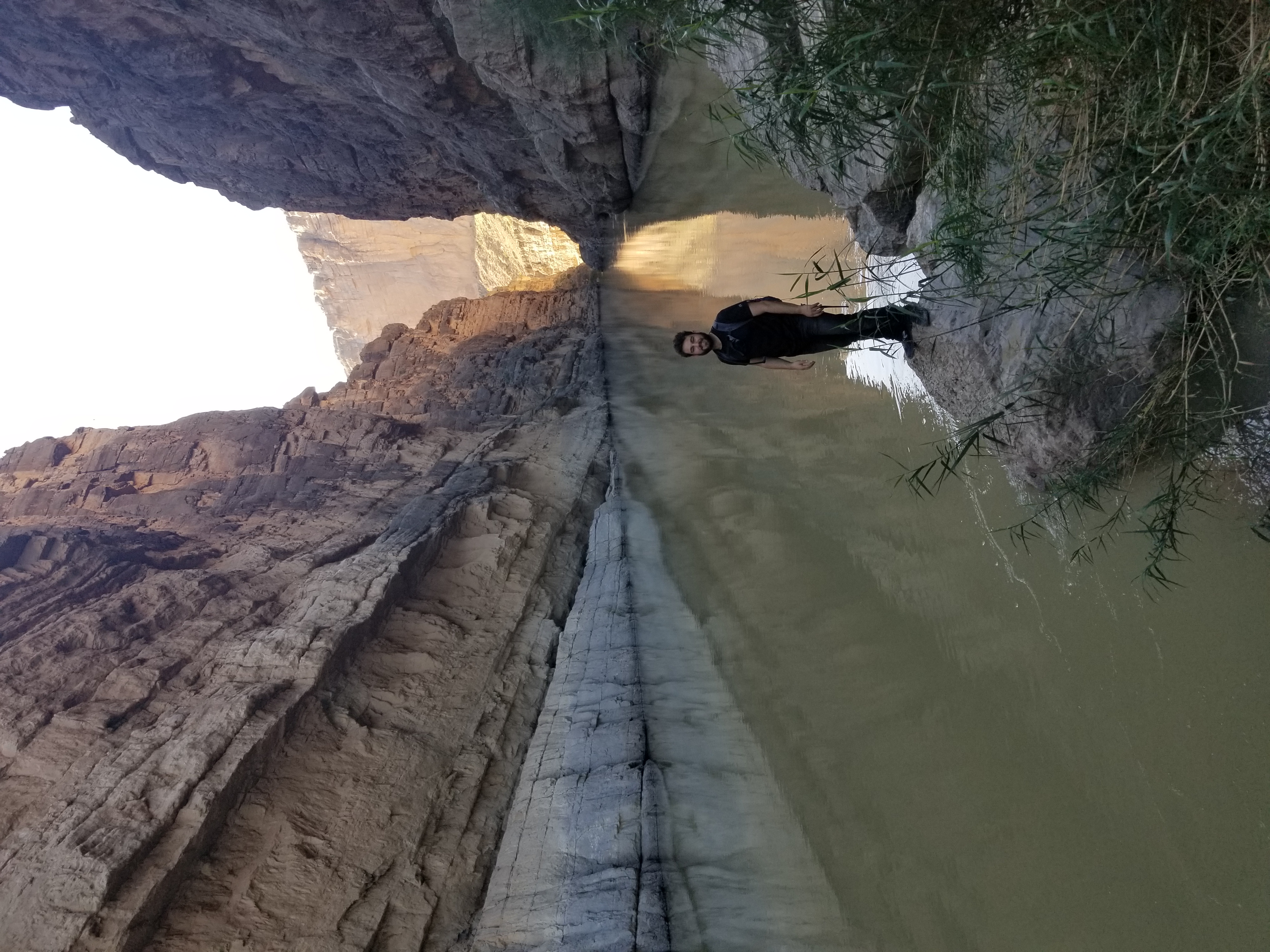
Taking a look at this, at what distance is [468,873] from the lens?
359cm

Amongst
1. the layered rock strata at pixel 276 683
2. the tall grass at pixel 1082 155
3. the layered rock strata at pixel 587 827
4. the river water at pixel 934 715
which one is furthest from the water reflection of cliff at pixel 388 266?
the tall grass at pixel 1082 155

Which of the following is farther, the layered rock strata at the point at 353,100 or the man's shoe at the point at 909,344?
the layered rock strata at the point at 353,100

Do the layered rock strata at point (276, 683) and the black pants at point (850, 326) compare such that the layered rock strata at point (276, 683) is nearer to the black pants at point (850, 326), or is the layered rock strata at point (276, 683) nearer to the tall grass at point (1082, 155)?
the black pants at point (850, 326)

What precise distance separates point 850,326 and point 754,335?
0.44 meters

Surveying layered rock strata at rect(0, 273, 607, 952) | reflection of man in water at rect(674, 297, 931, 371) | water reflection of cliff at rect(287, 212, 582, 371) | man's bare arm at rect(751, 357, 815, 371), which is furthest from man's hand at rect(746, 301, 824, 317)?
water reflection of cliff at rect(287, 212, 582, 371)

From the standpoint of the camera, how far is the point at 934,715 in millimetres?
4086

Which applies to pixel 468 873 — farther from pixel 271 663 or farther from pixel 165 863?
pixel 271 663

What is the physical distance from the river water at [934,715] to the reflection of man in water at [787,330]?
87 centimetres

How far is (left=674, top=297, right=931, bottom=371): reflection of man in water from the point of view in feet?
13.0

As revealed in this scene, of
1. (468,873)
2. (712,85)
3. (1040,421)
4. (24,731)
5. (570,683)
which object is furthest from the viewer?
(712,85)

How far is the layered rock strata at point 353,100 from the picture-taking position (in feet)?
27.1

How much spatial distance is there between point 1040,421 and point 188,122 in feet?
43.5

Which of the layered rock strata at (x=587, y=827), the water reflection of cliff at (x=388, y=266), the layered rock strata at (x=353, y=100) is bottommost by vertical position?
the layered rock strata at (x=587, y=827)

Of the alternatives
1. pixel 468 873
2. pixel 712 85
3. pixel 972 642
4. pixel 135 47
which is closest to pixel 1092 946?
pixel 972 642
